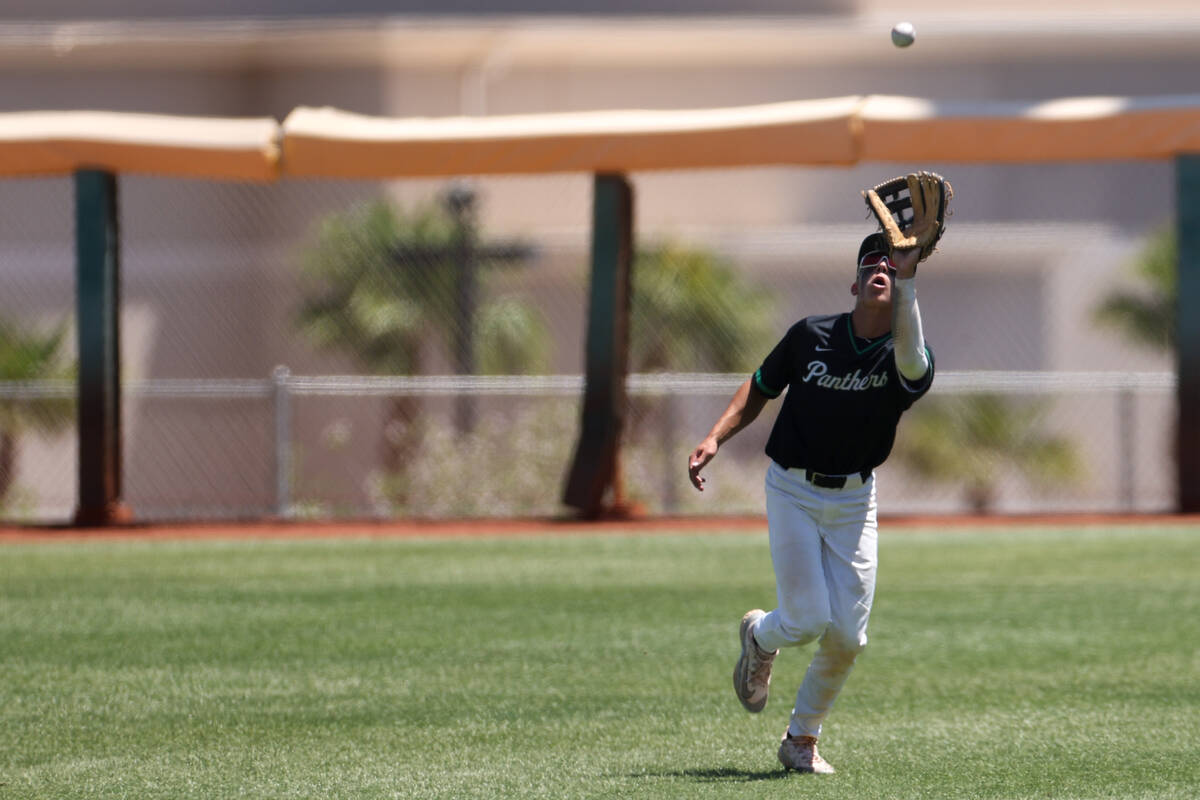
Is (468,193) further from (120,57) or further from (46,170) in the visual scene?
(120,57)

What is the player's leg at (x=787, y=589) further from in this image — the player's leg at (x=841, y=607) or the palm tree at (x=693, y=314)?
the palm tree at (x=693, y=314)

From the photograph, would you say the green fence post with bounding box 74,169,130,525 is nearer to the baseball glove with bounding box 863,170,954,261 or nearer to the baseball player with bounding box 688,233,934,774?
the baseball player with bounding box 688,233,934,774

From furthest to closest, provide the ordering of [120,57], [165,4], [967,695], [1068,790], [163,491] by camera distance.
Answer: [165,4]
[120,57]
[163,491]
[967,695]
[1068,790]

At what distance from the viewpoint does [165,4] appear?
31594 mm

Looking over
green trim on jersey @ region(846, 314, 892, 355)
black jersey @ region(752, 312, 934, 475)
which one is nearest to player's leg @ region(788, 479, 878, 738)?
black jersey @ region(752, 312, 934, 475)

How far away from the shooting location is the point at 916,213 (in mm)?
5844

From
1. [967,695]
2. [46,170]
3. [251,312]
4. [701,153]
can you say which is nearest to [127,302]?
[251,312]

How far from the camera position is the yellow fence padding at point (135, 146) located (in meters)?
→ 15.5

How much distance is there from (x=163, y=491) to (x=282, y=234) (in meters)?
7.04

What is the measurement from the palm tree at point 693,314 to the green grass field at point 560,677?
29.9ft

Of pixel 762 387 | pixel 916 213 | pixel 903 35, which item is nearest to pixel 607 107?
pixel 903 35

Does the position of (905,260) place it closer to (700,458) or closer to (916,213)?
(916,213)

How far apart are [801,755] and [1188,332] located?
33.3 ft

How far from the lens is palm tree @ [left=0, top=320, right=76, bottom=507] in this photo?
708 inches
